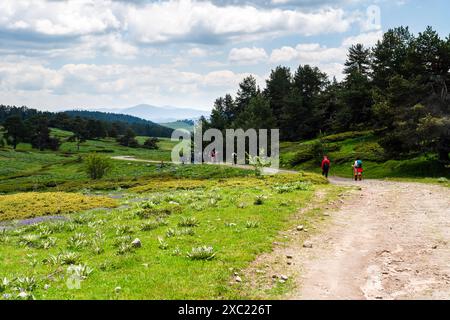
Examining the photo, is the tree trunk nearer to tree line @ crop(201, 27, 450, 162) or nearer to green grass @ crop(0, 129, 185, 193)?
tree line @ crop(201, 27, 450, 162)

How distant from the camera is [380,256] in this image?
13.3 m

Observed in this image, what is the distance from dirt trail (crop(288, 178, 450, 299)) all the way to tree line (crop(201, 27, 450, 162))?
2285 cm

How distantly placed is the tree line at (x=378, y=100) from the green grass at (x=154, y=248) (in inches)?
988

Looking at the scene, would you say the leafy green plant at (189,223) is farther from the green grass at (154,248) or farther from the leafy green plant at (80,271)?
the leafy green plant at (80,271)

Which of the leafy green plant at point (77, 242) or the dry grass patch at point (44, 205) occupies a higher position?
the leafy green plant at point (77, 242)

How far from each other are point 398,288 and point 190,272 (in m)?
5.41

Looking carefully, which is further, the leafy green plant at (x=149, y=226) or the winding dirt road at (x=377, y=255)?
the leafy green plant at (x=149, y=226)

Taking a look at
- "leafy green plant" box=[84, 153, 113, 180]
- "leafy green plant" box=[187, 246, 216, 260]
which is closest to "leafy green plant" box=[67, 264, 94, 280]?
"leafy green plant" box=[187, 246, 216, 260]

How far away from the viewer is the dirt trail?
33.6ft

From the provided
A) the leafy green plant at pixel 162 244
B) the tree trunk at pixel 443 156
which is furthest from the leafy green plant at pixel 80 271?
the tree trunk at pixel 443 156

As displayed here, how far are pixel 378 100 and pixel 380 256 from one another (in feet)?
165

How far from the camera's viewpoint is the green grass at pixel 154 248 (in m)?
10.5
